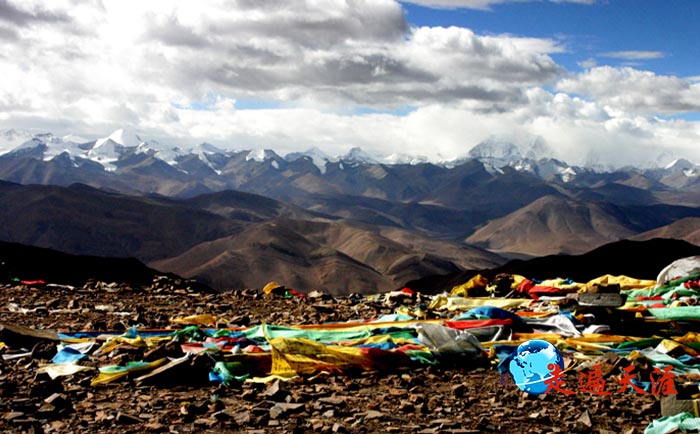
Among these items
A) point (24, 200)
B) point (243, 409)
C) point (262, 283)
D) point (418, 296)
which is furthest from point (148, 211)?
point (243, 409)

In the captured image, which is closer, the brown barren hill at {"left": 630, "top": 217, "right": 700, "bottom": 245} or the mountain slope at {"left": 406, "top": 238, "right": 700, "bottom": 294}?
the mountain slope at {"left": 406, "top": 238, "right": 700, "bottom": 294}

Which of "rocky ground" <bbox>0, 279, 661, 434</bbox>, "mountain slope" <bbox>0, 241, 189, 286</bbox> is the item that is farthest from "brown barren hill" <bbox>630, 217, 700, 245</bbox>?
"rocky ground" <bbox>0, 279, 661, 434</bbox>

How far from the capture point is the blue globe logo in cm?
709

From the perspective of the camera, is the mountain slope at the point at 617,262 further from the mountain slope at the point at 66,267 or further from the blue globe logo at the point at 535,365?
the blue globe logo at the point at 535,365

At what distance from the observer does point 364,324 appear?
11.1m

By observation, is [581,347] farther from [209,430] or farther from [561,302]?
[209,430]

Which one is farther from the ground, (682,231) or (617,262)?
(617,262)

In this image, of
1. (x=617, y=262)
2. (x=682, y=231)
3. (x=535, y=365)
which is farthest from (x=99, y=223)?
(x=535, y=365)

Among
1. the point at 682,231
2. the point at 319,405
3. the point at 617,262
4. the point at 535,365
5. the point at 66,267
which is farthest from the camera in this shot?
the point at 682,231

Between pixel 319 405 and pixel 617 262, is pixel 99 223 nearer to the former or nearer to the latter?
pixel 617 262

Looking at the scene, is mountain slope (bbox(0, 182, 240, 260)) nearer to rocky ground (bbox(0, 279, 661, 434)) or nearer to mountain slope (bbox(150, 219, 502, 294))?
mountain slope (bbox(150, 219, 502, 294))

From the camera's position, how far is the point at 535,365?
730 centimetres

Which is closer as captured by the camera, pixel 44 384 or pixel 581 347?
pixel 44 384

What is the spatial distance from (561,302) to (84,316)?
8.58 meters
